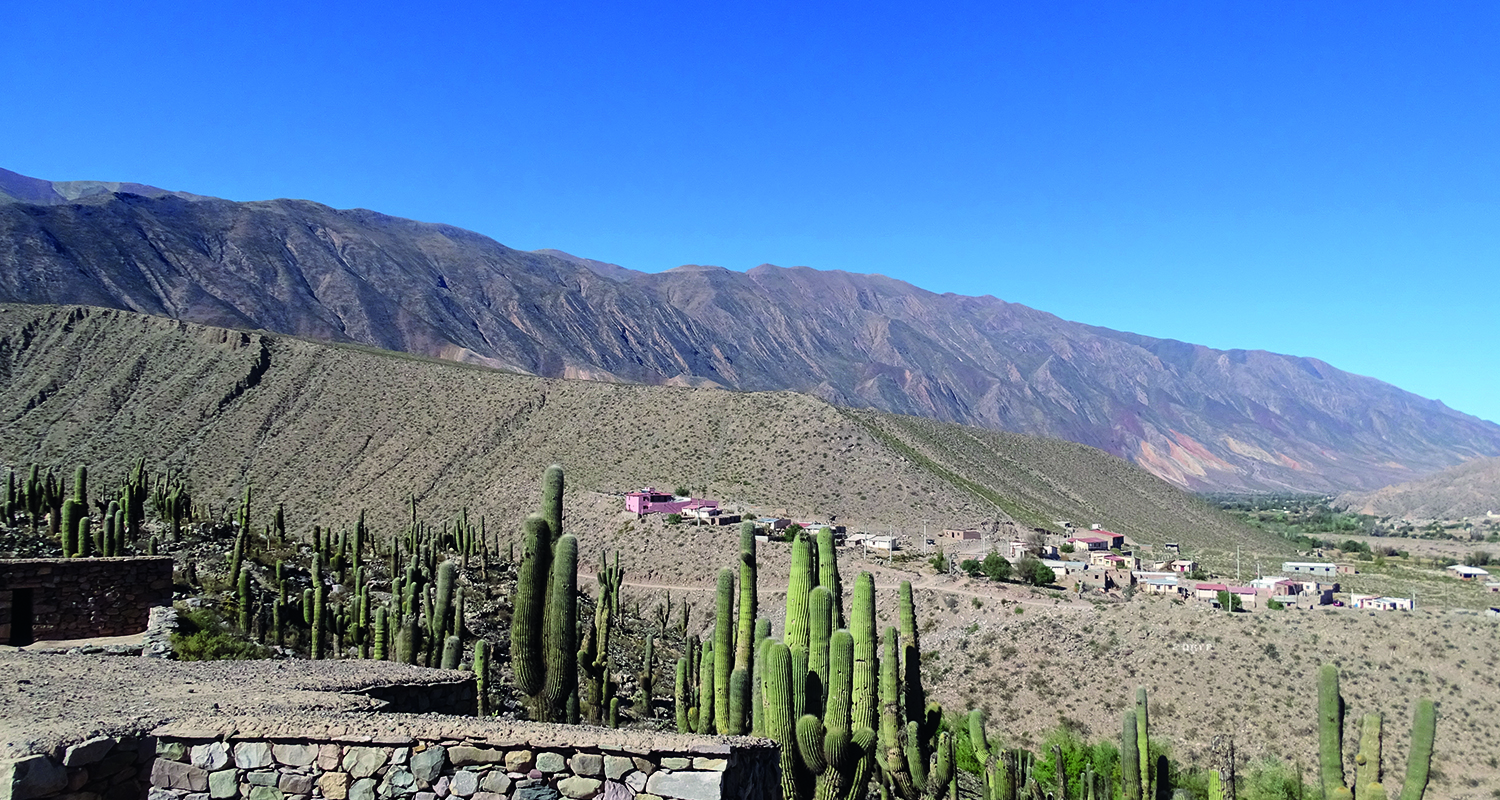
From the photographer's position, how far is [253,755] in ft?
19.1

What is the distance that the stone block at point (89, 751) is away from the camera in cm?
559

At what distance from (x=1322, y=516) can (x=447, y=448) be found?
351 ft

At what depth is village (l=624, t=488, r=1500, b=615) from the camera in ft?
152

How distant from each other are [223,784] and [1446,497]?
17930 cm

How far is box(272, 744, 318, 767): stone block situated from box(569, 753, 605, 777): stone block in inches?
57.0

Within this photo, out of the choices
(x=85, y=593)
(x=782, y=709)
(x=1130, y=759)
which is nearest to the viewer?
(x=782, y=709)

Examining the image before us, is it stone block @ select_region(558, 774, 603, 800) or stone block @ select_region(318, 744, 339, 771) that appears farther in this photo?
stone block @ select_region(318, 744, 339, 771)

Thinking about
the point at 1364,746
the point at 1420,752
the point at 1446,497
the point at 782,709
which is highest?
the point at 782,709

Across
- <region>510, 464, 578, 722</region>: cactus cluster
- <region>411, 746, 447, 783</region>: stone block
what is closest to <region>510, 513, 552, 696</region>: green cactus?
<region>510, 464, 578, 722</region>: cactus cluster

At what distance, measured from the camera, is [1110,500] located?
88000 mm

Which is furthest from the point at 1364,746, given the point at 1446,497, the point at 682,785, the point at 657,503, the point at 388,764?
the point at 1446,497

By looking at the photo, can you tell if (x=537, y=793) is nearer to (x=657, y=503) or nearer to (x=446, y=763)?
(x=446, y=763)

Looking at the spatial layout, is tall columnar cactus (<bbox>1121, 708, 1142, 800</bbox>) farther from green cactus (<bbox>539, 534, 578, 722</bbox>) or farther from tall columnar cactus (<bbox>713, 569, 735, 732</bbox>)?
green cactus (<bbox>539, 534, 578, 722</bbox>)

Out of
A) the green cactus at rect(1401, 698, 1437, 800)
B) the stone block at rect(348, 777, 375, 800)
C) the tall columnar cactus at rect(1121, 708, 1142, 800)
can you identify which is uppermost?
the stone block at rect(348, 777, 375, 800)
